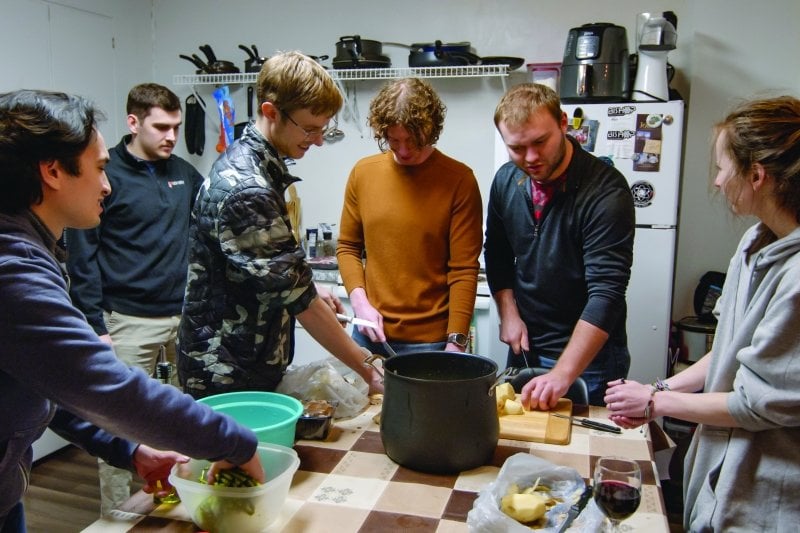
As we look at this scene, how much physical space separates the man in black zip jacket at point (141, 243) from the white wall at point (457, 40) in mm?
990

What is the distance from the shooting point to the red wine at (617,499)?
3.35 ft

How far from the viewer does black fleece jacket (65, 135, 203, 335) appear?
2.57 meters

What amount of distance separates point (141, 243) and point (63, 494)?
47.6 inches

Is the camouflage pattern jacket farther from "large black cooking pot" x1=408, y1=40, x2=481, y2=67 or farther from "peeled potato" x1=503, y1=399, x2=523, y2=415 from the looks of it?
"large black cooking pot" x1=408, y1=40, x2=481, y2=67

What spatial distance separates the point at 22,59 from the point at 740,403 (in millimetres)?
3392

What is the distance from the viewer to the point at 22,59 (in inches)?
126

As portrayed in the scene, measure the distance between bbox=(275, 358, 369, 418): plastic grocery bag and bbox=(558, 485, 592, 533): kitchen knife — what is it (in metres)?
0.60

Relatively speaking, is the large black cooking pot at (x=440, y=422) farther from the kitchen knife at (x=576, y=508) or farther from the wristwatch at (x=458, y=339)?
the wristwatch at (x=458, y=339)

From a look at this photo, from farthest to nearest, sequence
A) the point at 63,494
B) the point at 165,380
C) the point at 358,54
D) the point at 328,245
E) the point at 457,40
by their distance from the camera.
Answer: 1. the point at 328,245
2. the point at 457,40
3. the point at 358,54
4. the point at 63,494
5. the point at 165,380

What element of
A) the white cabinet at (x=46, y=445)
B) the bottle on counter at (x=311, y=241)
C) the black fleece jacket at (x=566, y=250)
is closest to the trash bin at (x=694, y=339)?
the black fleece jacket at (x=566, y=250)

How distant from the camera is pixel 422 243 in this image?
80.2 inches

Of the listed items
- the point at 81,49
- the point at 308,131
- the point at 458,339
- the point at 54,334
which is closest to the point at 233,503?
A: the point at 54,334

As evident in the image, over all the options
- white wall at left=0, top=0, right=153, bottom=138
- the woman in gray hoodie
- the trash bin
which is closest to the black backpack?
the trash bin

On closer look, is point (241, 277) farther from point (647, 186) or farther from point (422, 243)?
point (647, 186)
